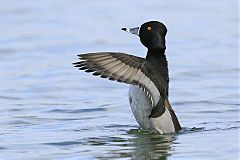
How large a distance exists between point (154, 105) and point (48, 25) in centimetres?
908

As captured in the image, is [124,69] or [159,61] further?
[159,61]

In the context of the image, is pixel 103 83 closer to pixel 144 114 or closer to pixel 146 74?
pixel 144 114

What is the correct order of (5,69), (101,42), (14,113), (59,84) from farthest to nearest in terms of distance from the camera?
(101,42) < (5,69) < (59,84) < (14,113)

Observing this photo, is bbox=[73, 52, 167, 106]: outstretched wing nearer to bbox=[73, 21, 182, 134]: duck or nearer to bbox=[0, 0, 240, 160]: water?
bbox=[73, 21, 182, 134]: duck

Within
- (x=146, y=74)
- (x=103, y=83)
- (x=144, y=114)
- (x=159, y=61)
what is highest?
(x=159, y=61)

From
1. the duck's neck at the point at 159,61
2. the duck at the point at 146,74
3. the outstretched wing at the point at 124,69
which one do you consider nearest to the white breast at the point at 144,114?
the duck at the point at 146,74

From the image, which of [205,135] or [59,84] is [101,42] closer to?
[59,84]

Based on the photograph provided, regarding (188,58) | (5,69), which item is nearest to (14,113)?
(5,69)

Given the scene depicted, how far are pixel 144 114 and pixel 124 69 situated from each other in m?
0.75

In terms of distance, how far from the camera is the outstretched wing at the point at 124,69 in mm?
9727

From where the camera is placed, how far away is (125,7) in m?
20.9

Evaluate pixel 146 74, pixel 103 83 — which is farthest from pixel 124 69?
pixel 103 83

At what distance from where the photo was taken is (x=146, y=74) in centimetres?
1009

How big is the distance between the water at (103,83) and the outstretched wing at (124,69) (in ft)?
1.91
